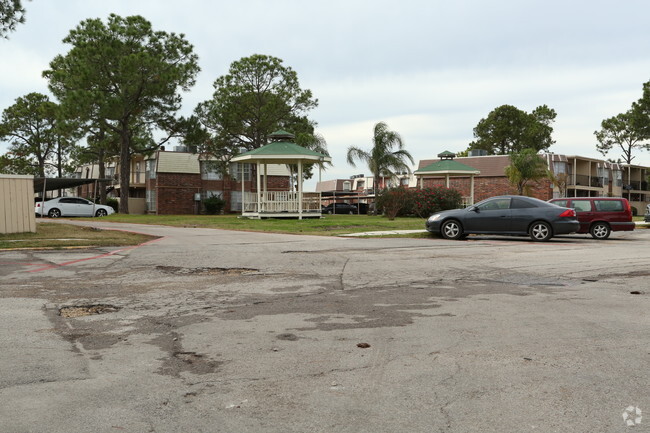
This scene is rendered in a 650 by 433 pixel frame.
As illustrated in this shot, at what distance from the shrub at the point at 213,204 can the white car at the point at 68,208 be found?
1234 cm

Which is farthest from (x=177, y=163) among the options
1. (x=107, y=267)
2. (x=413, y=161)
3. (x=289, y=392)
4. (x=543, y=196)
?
(x=289, y=392)

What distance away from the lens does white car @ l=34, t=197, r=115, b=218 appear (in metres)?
36.2

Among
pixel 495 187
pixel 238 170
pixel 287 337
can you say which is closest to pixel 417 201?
pixel 238 170

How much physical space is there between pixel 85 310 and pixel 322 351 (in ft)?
10.8

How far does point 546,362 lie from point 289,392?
7.00 feet

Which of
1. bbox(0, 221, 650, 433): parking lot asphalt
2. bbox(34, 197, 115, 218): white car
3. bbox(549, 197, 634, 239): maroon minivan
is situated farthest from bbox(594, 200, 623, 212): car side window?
bbox(34, 197, 115, 218): white car

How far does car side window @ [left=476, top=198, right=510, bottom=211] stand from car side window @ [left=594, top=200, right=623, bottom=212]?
476 cm

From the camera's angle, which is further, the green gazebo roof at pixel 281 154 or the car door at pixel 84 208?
the car door at pixel 84 208

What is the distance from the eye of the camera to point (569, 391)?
4.11 metres

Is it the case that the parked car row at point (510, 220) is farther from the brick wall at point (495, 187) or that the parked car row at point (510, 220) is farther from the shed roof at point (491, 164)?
the shed roof at point (491, 164)

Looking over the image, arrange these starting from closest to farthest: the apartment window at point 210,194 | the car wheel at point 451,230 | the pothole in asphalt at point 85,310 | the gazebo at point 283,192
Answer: the pothole in asphalt at point 85,310 < the car wheel at point 451,230 < the gazebo at point 283,192 < the apartment window at point 210,194

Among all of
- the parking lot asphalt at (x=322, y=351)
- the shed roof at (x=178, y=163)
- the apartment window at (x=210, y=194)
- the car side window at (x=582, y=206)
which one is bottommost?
the parking lot asphalt at (x=322, y=351)

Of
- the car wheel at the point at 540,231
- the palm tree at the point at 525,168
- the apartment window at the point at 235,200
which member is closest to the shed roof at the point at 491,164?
the palm tree at the point at 525,168

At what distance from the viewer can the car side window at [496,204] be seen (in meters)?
18.7
